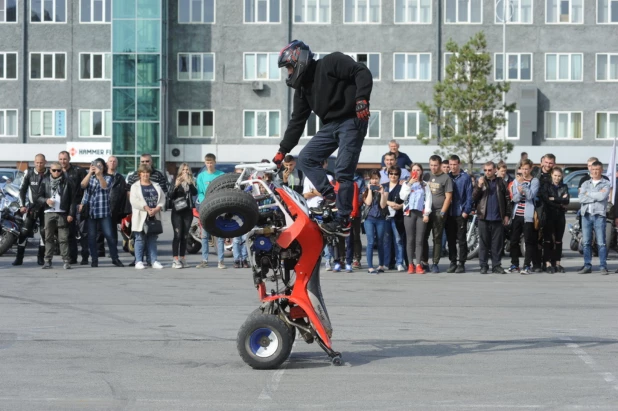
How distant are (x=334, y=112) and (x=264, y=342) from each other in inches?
80.4

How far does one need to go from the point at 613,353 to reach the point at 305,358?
263cm

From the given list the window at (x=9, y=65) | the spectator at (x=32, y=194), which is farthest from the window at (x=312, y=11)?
the spectator at (x=32, y=194)

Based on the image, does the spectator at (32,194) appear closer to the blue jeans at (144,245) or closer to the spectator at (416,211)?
the blue jeans at (144,245)

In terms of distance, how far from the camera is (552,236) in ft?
61.8

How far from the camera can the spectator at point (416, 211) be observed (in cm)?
1852

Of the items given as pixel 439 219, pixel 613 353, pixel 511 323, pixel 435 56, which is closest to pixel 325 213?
pixel 613 353

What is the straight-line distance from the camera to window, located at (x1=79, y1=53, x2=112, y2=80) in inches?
2333

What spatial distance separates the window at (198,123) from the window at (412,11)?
38.9 ft

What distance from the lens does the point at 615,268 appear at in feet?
63.9

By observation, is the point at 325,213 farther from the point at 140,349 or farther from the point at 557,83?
the point at 557,83

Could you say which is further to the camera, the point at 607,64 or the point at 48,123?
the point at 48,123

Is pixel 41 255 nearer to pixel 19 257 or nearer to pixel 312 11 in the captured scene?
pixel 19 257

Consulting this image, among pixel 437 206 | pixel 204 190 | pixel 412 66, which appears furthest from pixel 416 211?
pixel 412 66

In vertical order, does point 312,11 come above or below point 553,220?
above
